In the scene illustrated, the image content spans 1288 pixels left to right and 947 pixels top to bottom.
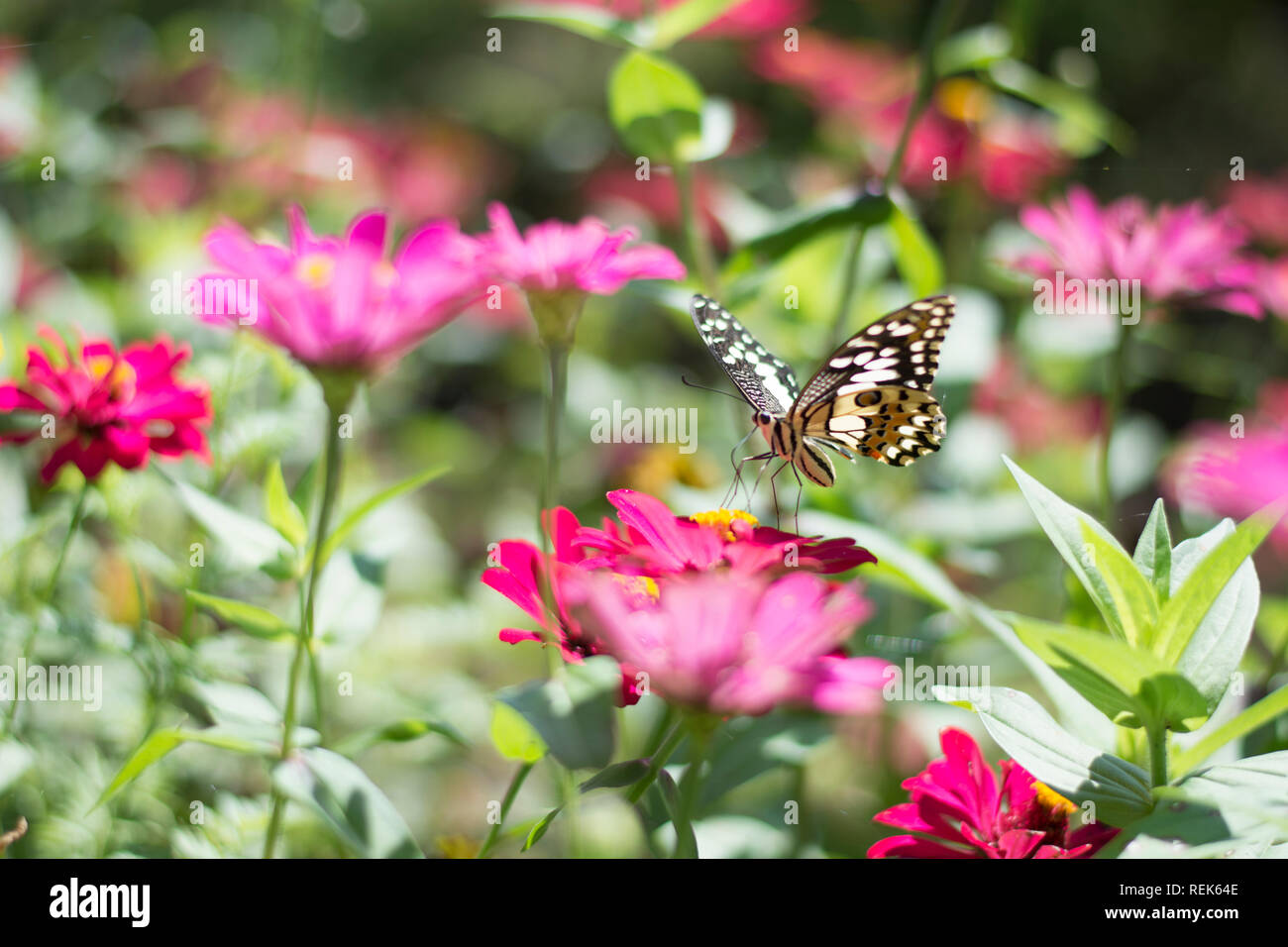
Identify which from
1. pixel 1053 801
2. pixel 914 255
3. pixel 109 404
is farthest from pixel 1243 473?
pixel 109 404

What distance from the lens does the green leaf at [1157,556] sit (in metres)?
0.44

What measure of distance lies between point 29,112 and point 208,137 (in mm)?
224

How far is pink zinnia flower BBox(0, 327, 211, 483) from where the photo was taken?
20.8 inches

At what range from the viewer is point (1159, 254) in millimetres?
655

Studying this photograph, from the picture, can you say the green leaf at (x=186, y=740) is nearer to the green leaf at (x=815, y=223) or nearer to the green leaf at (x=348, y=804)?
the green leaf at (x=348, y=804)

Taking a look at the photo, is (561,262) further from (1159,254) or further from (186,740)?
(1159,254)

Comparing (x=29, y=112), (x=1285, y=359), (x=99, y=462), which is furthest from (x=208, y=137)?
(x=1285, y=359)

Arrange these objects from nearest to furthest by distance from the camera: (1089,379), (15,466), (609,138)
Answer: (15,466) → (1089,379) → (609,138)

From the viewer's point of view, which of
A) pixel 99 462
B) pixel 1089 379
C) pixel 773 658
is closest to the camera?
pixel 773 658

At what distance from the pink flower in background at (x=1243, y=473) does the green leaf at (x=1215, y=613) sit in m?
0.21

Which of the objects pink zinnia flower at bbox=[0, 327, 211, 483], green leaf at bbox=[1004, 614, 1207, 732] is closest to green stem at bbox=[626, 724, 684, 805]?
green leaf at bbox=[1004, 614, 1207, 732]

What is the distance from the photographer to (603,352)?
1521 mm

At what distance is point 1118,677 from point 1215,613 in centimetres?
7
